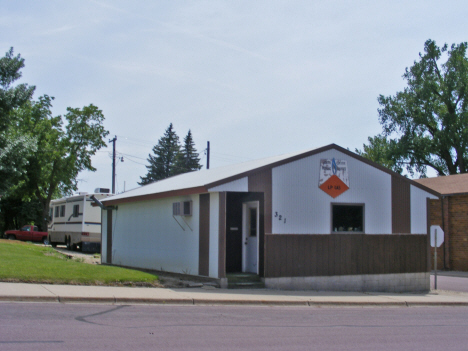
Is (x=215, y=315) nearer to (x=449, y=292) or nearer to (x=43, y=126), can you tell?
(x=449, y=292)

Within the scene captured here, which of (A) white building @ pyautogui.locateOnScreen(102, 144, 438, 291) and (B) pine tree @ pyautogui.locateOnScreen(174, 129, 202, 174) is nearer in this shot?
(A) white building @ pyautogui.locateOnScreen(102, 144, 438, 291)

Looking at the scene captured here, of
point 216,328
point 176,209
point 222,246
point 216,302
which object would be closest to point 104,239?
point 176,209

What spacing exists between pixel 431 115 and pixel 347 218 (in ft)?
111

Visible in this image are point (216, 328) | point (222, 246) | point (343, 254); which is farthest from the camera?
point (343, 254)

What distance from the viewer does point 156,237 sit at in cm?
1881

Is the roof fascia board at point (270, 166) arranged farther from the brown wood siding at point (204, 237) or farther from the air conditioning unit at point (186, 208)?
the air conditioning unit at point (186, 208)

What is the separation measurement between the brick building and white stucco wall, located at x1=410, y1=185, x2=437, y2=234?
33.0 feet

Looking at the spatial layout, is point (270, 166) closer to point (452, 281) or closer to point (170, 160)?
point (452, 281)

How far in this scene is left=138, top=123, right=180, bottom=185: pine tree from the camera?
242 ft

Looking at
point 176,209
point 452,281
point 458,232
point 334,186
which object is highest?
point 334,186

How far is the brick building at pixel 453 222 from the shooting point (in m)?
27.3

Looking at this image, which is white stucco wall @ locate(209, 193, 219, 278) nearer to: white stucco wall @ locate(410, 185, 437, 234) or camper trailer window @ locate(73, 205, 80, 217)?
white stucco wall @ locate(410, 185, 437, 234)

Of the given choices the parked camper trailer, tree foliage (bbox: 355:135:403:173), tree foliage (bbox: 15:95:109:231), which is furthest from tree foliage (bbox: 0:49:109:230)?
tree foliage (bbox: 355:135:403:173)

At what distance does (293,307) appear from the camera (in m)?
12.8
